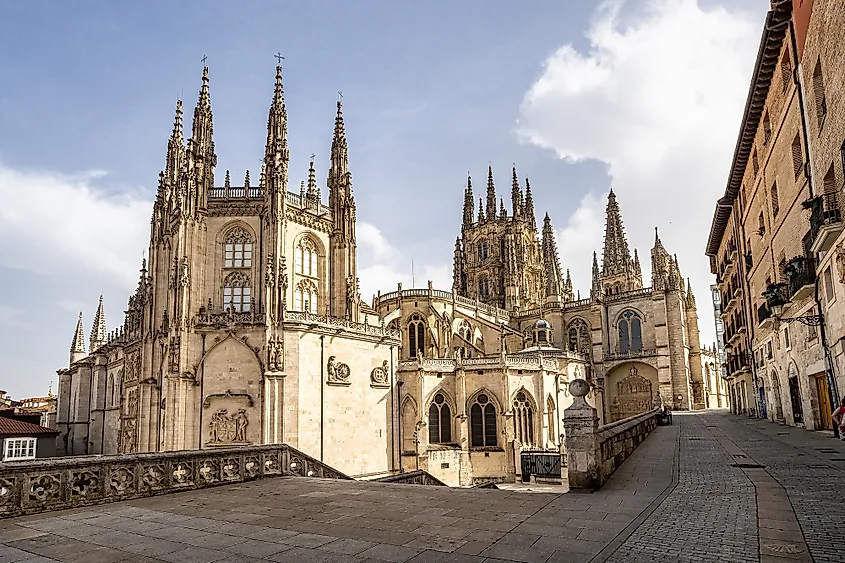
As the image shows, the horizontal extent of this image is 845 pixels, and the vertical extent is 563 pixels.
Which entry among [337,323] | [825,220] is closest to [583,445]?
[825,220]

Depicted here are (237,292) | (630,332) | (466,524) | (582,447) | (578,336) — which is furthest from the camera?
(578,336)

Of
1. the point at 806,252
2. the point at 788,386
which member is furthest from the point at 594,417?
the point at 788,386

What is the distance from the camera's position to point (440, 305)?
51031 mm

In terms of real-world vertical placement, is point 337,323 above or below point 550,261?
below

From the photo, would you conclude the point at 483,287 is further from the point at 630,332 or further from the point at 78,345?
the point at 78,345

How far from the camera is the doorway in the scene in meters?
22.2

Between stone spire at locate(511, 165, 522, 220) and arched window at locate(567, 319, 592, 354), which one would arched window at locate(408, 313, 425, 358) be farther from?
stone spire at locate(511, 165, 522, 220)

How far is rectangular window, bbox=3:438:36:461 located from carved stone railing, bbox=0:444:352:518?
2948 centimetres

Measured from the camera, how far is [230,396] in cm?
3027

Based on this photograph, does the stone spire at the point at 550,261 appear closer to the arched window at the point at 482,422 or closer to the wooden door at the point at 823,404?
the arched window at the point at 482,422

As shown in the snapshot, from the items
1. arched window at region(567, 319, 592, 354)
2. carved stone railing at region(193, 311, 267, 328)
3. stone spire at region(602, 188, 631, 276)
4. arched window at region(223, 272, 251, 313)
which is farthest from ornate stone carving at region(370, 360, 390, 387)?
stone spire at region(602, 188, 631, 276)

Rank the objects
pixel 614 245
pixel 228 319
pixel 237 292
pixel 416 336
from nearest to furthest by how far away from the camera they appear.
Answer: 1. pixel 228 319
2. pixel 237 292
3. pixel 416 336
4. pixel 614 245

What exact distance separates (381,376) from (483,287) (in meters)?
36.9

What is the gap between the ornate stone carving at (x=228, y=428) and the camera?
2978 centimetres
